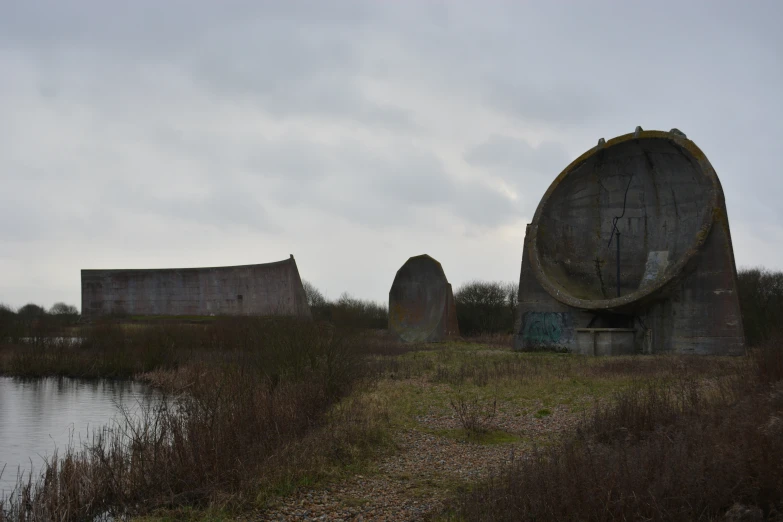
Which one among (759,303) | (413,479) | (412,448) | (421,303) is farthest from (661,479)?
(421,303)

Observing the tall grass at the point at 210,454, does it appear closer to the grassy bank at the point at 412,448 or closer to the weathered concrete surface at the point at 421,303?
the grassy bank at the point at 412,448

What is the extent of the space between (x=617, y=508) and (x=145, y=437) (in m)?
5.27

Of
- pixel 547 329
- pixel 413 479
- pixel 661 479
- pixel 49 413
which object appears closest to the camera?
pixel 661 479

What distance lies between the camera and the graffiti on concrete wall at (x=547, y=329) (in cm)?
2275

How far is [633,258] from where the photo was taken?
75.2 ft

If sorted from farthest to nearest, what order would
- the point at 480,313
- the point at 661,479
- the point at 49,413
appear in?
the point at 480,313 < the point at 49,413 < the point at 661,479

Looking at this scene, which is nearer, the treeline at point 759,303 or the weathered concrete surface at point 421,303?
the treeline at point 759,303

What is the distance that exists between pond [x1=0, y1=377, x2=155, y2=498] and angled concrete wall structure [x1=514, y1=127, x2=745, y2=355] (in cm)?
1200

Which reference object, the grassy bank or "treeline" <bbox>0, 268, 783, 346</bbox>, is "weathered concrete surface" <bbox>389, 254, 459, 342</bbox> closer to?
"treeline" <bbox>0, 268, 783, 346</bbox>

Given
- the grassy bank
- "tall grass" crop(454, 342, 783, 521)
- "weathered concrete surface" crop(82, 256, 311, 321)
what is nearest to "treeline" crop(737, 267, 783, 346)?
the grassy bank

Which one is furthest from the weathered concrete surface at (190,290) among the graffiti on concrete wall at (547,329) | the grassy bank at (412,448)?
the grassy bank at (412,448)

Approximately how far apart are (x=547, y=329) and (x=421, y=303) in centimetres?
930

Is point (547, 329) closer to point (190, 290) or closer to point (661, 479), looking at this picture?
point (661, 479)

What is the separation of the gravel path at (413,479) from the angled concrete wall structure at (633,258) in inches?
422
